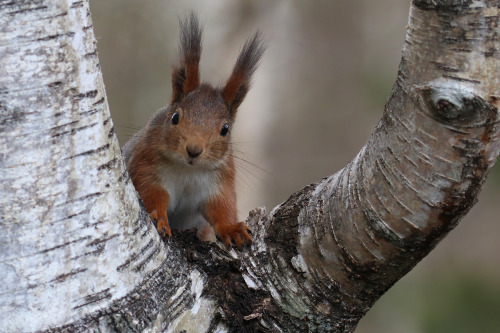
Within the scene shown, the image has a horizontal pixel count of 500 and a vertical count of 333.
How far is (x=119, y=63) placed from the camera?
164 inches

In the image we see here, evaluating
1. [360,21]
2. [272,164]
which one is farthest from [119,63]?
[360,21]

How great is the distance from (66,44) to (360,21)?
3359 mm

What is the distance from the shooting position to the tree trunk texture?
1030 mm

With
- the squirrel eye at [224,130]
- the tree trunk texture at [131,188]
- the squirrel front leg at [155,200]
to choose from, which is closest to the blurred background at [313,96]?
the squirrel eye at [224,130]

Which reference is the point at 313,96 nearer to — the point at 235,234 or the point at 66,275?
the point at 235,234

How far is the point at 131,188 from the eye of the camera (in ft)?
3.99

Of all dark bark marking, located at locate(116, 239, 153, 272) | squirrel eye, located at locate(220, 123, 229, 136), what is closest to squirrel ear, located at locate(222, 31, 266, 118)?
squirrel eye, located at locate(220, 123, 229, 136)

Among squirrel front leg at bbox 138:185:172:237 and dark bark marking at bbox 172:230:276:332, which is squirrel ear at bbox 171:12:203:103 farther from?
dark bark marking at bbox 172:230:276:332

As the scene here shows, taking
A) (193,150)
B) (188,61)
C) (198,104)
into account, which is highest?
(188,61)

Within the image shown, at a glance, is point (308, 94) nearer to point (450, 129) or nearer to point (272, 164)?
point (272, 164)

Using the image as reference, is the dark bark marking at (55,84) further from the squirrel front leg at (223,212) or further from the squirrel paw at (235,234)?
the squirrel front leg at (223,212)

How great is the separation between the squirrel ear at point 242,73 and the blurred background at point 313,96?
5.61 feet

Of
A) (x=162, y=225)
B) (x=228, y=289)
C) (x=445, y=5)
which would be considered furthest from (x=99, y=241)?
(x=445, y=5)

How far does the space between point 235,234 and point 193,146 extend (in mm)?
302
